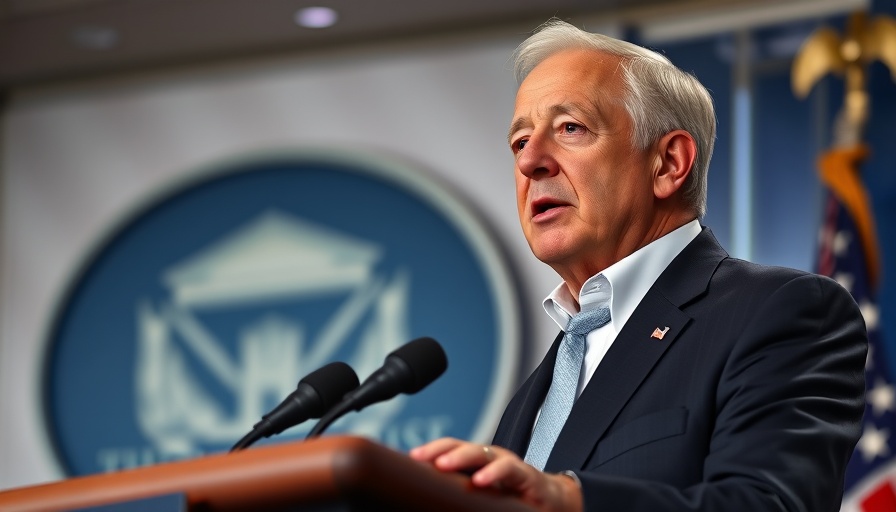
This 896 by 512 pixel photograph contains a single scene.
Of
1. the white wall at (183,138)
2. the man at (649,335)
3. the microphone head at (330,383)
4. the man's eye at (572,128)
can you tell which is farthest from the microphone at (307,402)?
the white wall at (183,138)

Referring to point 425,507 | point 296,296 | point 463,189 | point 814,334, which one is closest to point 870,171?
point 463,189

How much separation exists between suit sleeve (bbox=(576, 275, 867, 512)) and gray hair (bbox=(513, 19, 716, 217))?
0.46 m

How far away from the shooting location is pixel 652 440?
5.02 feet

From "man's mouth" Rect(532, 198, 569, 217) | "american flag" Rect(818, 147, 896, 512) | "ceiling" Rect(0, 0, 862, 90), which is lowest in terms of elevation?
"american flag" Rect(818, 147, 896, 512)

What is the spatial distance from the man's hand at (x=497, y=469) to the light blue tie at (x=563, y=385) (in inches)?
19.7

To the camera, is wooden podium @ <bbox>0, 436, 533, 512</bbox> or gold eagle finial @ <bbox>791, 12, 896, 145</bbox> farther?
gold eagle finial @ <bbox>791, 12, 896, 145</bbox>

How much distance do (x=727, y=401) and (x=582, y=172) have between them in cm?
56

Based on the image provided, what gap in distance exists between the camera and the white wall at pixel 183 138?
5156mm

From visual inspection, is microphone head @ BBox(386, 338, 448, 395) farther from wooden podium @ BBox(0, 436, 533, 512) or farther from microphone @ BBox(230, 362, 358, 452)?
wooden podium @ BBox(0, 436, 533, 512)

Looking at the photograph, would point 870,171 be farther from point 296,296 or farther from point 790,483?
point 790,483

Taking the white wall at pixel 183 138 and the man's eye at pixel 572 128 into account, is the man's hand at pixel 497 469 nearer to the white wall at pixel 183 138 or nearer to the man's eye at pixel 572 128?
the man's eye at pixel 572 128

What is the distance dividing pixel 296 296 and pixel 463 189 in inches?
32.7

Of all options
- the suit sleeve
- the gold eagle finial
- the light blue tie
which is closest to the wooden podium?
the suit sleeve

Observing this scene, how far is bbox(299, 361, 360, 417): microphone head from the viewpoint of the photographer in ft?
5.11
